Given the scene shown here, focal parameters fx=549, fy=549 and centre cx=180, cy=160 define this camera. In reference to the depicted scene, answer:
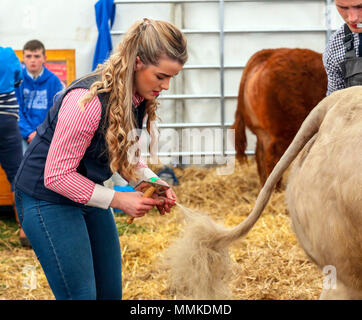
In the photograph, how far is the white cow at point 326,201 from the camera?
1.44 m

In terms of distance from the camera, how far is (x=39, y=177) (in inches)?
77.1

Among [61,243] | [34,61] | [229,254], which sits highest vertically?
[34,61]

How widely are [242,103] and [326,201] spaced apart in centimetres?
418

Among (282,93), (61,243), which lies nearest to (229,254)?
(61,243)

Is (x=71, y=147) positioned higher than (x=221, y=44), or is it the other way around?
(x=221, y=44)

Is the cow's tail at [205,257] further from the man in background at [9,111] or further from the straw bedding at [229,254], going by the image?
the man in background at [9,111]

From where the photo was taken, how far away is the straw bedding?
3.28m

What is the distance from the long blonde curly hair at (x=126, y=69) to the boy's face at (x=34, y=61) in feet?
11.2

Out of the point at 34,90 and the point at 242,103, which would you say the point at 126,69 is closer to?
the point at 34,90

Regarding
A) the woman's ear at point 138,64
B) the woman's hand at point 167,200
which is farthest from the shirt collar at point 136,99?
the woman's hand at point 167,200

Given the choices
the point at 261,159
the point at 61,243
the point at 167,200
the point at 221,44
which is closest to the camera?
the point at 61,243

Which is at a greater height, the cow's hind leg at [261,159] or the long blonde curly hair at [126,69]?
the long blonde curly hair at [126,69]

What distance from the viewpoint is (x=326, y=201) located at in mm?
1501

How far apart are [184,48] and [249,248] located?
2.35 meters
